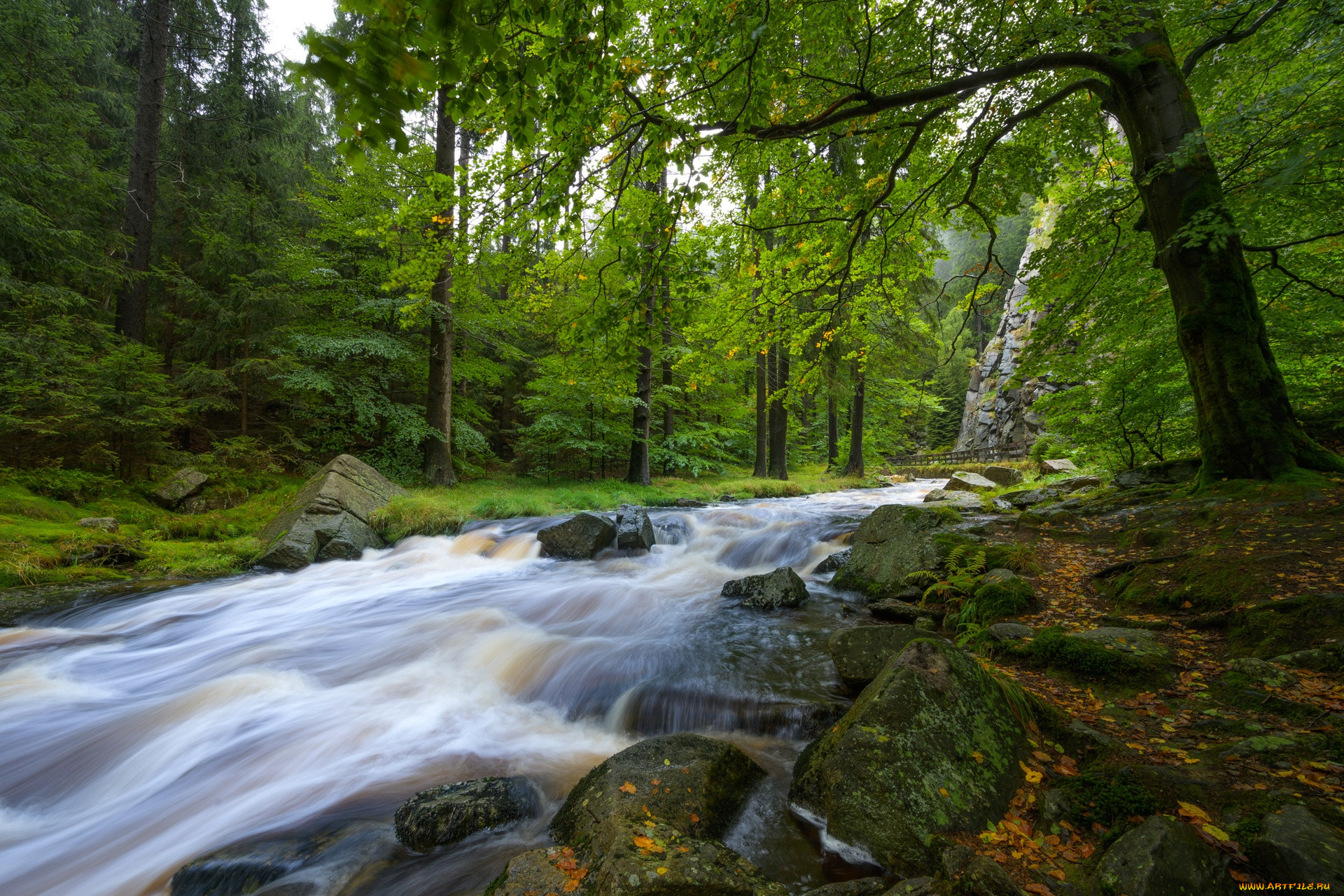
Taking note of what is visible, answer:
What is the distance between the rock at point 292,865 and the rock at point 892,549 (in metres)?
5.02

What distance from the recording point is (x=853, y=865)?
7.96 ft

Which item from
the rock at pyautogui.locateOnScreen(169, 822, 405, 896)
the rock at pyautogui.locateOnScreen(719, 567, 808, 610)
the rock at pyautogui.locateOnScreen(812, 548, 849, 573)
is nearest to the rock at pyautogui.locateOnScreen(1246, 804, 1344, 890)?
the rock at pyautogui.locateOnScreen(169, 822, 405, 896)

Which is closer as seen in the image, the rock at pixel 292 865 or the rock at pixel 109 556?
the rock at pixel 292 865

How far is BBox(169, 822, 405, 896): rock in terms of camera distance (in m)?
2.59

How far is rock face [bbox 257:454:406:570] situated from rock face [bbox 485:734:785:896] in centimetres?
755

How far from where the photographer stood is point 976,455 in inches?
1043

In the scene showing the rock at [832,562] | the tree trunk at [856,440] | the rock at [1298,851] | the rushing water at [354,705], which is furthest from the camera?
the tree trunk at [856,440]

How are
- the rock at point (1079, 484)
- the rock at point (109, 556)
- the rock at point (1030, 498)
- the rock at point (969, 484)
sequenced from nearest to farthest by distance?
1. the rock at point (109, 556)
2. the rock at point (1030, 498)
3. the rock at point (1079, 484)
4. the rock at point (969, 484)

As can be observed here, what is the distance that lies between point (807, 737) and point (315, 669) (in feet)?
15.3

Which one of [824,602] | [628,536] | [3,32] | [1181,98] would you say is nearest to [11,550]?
[628,536]

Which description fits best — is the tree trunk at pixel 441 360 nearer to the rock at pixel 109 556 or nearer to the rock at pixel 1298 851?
the rock at pixel 109 556

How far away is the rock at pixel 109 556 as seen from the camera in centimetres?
700

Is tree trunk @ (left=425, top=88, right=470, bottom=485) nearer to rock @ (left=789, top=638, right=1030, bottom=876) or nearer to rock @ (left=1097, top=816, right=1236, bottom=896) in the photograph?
rock @ (left=789, top=638, right=1030, bottom=876)

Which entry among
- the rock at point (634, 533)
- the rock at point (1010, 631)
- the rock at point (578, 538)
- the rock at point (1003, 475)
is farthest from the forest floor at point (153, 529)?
the rock at point (1003, 475)
